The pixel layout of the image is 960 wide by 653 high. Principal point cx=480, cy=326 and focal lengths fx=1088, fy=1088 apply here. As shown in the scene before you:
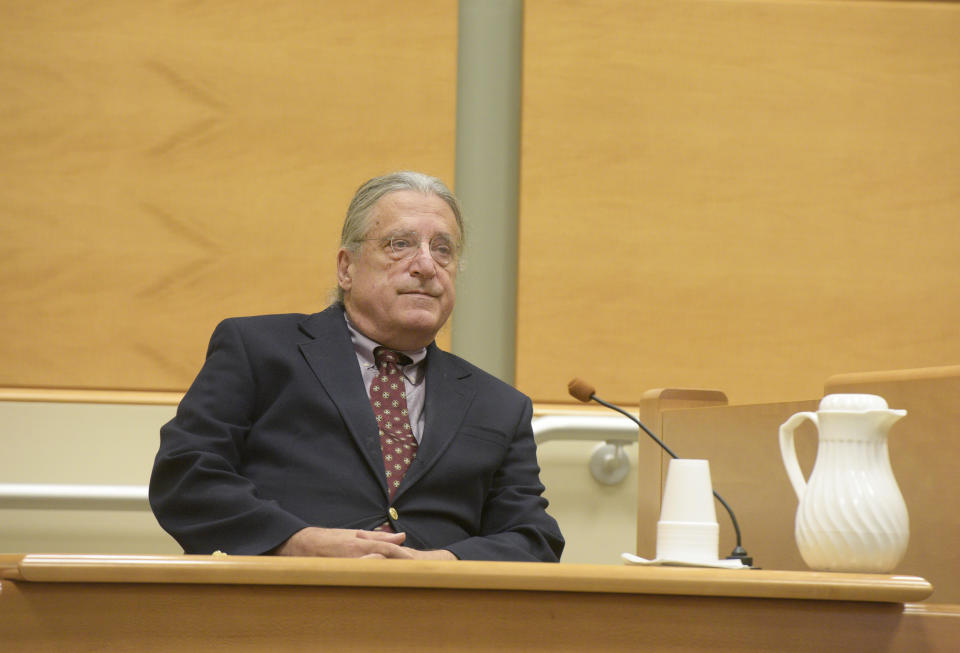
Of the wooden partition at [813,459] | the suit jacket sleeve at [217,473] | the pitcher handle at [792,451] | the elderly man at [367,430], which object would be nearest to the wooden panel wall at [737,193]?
the wooden partition at [813,459]

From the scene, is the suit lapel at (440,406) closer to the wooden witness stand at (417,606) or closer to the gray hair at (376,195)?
the gray hair at (376,195)

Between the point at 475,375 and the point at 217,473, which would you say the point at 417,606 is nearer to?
the point at 217,473

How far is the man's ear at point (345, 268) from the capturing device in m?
1.93

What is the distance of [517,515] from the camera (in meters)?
1.79

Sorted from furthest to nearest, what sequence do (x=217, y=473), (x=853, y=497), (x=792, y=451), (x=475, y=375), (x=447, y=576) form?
(x=475, y=375), (x=217, y=473), (x=792, y=451), (x=853, y=497), (x=447, y=576)

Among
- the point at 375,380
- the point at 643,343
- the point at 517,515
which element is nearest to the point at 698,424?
the point at 517,515

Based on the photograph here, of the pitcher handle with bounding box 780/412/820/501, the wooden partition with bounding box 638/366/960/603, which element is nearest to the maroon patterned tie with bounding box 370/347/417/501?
the wooden partition with bounding box 638/366/960/603

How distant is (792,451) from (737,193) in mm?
1437

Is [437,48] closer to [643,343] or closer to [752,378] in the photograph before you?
[643,343]

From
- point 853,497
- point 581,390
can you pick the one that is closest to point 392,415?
point 581,390

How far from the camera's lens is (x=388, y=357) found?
1.87m

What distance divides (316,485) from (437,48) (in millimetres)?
1298

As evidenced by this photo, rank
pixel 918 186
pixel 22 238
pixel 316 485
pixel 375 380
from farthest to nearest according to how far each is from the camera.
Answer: pixel 918 186
pixel 22 238
pixel 375 380
pixel 316 485

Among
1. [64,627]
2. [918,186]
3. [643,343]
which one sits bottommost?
[64,627]
